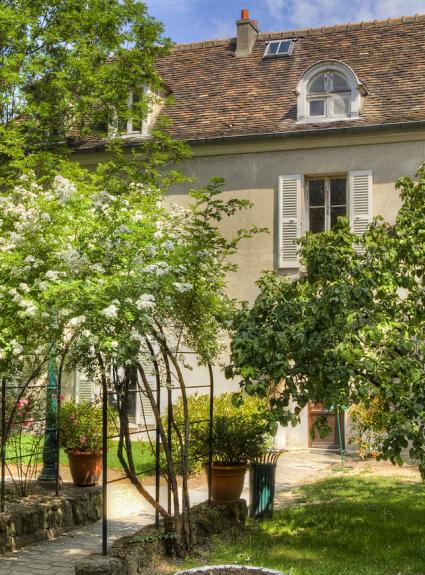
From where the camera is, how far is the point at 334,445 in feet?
56.1

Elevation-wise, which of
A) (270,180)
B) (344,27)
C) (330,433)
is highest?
(344,27)

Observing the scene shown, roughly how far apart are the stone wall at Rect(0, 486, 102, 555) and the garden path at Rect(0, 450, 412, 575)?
5.0 inches

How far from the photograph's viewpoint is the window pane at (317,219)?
56.9 ft

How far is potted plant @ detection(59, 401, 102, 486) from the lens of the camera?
1168 centimetres

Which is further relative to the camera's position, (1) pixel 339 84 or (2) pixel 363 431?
(1) pixel 339 84

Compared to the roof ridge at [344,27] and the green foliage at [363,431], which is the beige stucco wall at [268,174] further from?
the roof ridge at [344,27]

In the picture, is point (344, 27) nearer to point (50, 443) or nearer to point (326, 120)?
point (326, 120)

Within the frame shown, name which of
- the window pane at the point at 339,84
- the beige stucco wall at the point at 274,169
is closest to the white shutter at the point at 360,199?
the beige stucco wall at the point at 274,169

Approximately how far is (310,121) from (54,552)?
1153 cm

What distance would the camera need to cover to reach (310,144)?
56.4ft

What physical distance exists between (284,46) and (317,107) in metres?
3.18

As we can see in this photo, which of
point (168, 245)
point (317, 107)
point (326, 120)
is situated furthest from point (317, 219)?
point (168, 245)

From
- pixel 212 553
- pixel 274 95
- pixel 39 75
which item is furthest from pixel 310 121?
pixel 212 553

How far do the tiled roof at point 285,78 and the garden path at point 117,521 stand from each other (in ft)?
23.2
